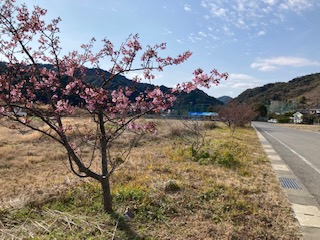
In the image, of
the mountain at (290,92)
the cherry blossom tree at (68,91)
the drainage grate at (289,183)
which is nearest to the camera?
the cherry blossom tree at (68,91)

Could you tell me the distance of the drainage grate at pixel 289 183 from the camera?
6.07m

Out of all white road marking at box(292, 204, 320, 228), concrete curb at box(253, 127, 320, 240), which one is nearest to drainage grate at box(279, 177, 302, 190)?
concrete curb at box(253, 127, 320, 240)

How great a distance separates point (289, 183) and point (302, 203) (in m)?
1.57

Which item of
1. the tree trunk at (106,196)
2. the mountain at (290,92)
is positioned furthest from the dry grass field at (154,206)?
the mountain at (290,92)

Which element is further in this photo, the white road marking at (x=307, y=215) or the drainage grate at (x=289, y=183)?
the drainage grate at (x=289, y=183)

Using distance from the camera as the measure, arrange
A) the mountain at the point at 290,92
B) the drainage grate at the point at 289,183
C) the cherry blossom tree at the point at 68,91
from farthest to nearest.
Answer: the mountain at the point at 290,92
the drainage grate at the point at 289,183
the cherry blossom tree at the point at 68,91

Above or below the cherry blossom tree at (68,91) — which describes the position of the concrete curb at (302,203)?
below

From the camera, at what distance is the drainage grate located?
607 cm

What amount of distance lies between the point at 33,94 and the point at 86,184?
2341 millimetres

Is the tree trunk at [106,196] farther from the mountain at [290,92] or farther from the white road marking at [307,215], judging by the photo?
the mountain at [290,92]

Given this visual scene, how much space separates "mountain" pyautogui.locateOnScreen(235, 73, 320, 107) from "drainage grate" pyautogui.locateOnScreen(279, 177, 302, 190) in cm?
12336

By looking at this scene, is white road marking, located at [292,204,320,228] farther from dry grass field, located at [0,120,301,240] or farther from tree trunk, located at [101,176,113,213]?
tree trunk, located at [101,176,113,213]

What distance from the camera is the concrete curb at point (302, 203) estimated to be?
3766 mm

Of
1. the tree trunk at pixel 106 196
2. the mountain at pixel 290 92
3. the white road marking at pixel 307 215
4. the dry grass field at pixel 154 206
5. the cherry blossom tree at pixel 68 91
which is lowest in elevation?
the dry grass field at pixel 154 206
